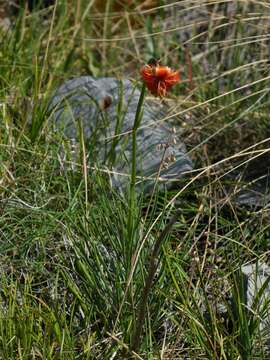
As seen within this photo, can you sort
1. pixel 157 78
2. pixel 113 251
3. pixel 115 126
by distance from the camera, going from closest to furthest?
1. pixel 157 78
2. pixel 113 251
3. pixel 115 126

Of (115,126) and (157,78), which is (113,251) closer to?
(157,78)

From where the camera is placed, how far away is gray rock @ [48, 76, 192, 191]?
256 cm

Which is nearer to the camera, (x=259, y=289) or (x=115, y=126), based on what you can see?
(x=259, y=289)

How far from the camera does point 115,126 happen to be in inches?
107

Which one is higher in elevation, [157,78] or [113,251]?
[157,78]

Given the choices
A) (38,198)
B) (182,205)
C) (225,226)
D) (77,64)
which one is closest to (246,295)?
(225,226)

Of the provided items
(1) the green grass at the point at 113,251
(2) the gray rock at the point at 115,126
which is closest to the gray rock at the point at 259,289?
(1) the green grass at the point at 113,251

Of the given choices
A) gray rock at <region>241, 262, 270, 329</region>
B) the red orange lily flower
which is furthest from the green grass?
the red orange lily flower

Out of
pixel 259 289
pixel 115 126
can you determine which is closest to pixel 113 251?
pixel 259 289

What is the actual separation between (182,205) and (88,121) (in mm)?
546

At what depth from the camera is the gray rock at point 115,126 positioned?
2557 millimetres

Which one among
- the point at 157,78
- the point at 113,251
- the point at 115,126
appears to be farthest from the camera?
the point at 115,126

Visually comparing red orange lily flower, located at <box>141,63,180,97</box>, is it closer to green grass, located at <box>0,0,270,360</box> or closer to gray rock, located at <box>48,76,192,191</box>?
green grass, located at <box>0,0,270,360</box>

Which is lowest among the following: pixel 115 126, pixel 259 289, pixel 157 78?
pixel 259 289
